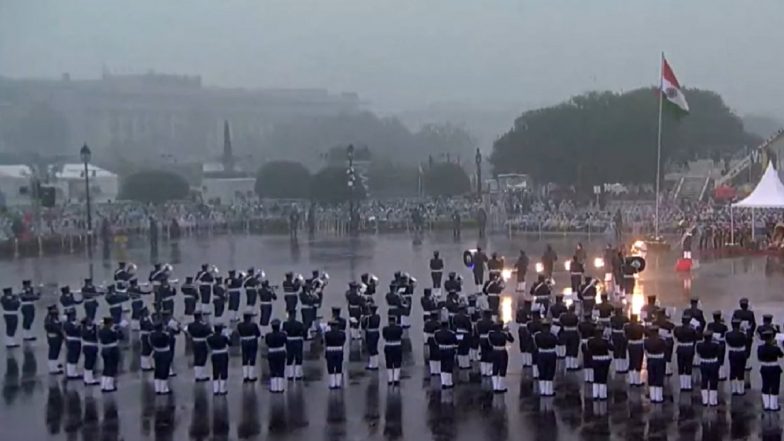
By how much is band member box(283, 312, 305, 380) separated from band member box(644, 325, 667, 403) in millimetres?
6347

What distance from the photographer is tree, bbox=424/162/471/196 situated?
82.6 metres

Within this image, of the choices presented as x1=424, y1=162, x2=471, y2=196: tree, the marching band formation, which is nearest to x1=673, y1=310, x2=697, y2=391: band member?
the marching band formation

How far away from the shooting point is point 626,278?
28719mm

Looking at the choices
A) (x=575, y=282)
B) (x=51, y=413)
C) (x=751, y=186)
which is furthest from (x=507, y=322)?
(x=751, y=186)

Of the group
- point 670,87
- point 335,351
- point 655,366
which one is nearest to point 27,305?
point 335,351

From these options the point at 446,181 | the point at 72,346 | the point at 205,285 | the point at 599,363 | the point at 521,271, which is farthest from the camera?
the point at 446,181

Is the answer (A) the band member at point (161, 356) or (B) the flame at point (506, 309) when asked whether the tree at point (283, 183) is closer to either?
(B) the flame at point (506, 309)

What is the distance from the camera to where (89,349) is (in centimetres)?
2055

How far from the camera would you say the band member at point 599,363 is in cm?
1855

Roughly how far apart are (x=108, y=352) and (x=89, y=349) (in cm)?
78

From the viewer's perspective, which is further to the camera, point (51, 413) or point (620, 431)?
point (51, 413)

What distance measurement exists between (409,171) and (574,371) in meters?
76.7

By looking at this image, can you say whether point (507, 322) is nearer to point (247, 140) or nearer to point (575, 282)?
point (575, 282)

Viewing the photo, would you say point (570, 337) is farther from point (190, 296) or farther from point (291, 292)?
point (190, 296)
